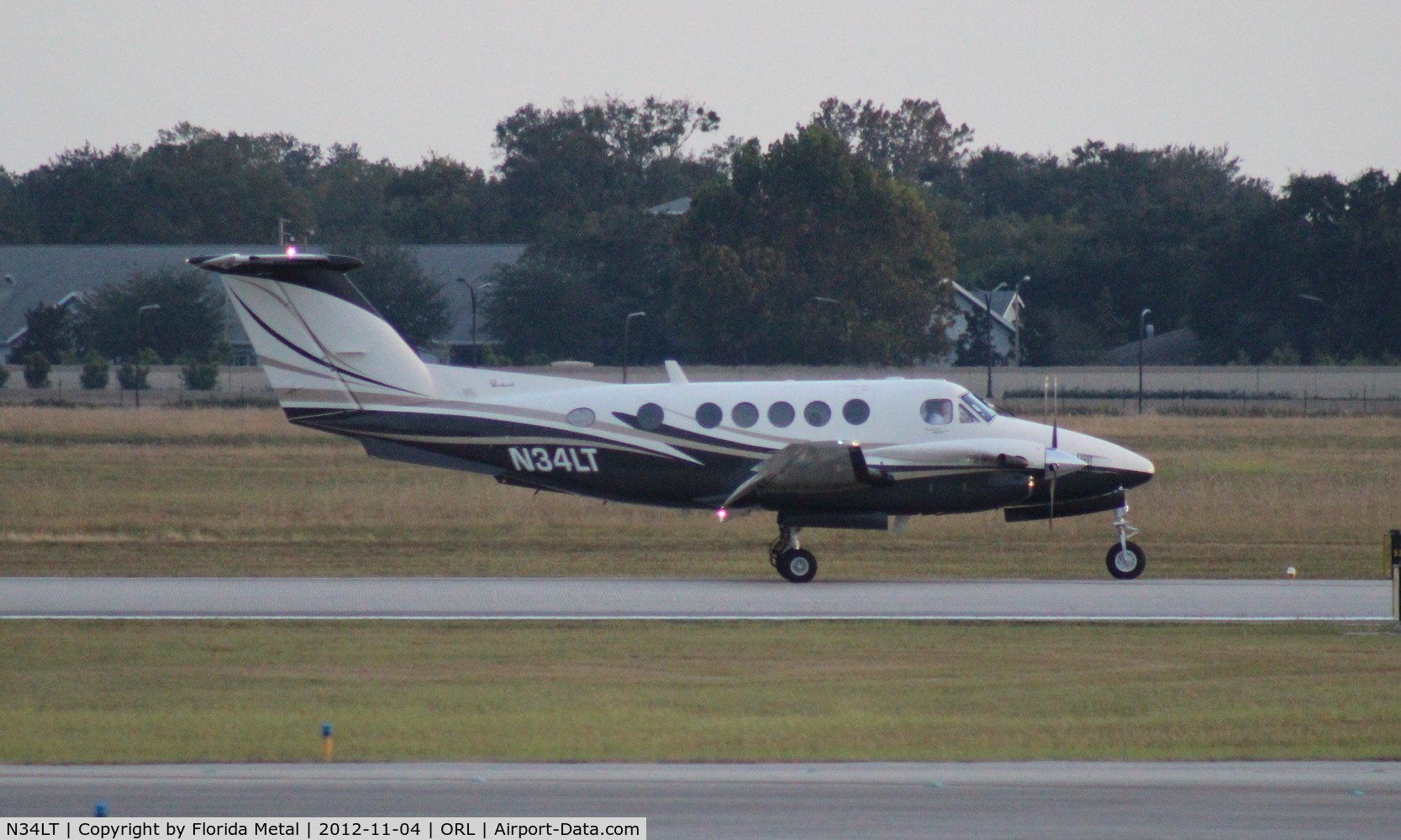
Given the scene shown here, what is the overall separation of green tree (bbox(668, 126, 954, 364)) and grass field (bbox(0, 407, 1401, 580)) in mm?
35302

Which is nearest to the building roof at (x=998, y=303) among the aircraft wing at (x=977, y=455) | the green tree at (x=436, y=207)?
the green tree at (x=436, y=207)

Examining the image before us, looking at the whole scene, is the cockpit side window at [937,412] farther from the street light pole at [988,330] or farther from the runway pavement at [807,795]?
A: the street light pole at [988,330]

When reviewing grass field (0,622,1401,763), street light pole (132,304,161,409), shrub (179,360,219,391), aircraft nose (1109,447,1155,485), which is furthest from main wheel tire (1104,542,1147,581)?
shrub (179,360,219,391)

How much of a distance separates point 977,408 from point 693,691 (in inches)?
337

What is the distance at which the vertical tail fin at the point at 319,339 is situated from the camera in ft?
66.9

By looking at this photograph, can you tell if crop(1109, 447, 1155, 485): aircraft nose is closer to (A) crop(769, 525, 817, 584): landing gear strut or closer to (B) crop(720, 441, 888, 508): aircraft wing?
(B) crop(720, 441, 888, 508): aircraft wing

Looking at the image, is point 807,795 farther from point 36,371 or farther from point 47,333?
point 47,333

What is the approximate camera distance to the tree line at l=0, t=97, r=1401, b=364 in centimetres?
8044

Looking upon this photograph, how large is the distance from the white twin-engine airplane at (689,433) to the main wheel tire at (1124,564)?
17 millimetres

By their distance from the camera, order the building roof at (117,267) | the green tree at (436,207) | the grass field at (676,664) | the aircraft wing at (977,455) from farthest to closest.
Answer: the green tree at (436,207), the building roof at (117,267), the aircraft wing at (977,455), the grass field at (676,664)

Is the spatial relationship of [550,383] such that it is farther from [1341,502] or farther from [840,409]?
[1341,502]

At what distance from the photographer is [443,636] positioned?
16.2m

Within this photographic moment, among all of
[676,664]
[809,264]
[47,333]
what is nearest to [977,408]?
[676,664]

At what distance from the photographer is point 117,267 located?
311 feet
